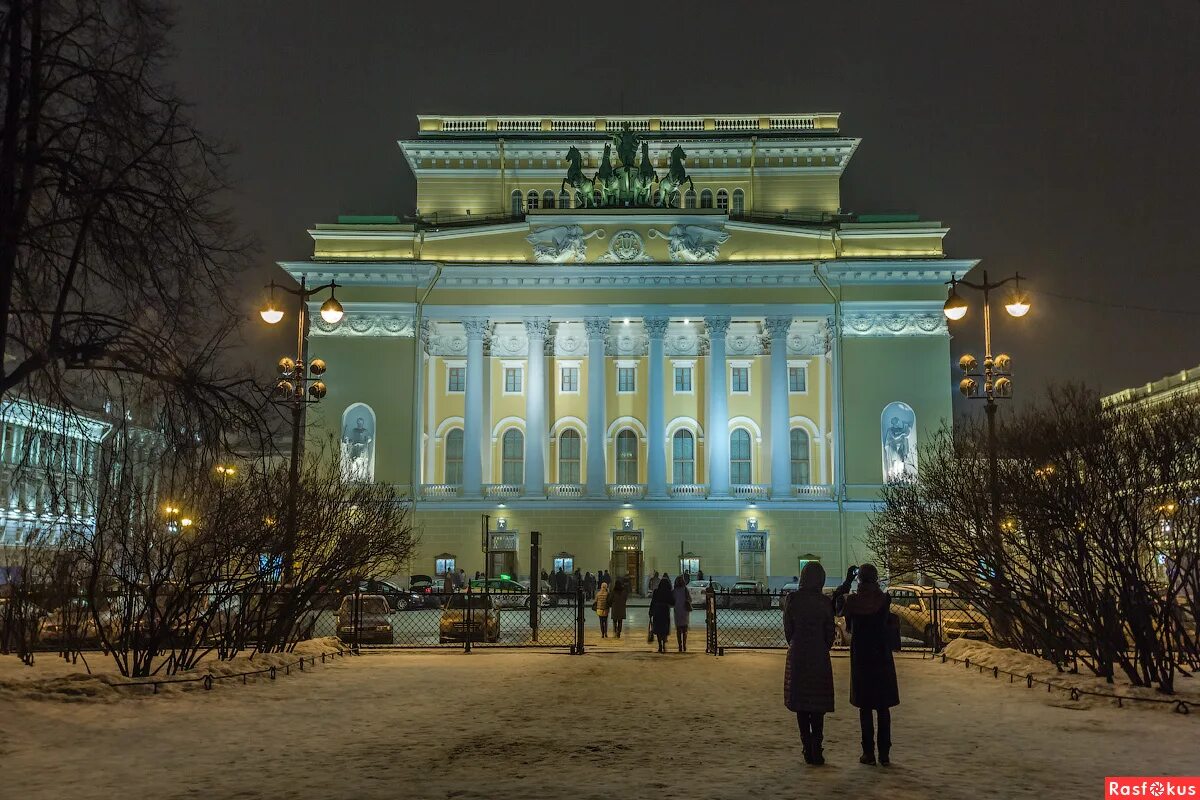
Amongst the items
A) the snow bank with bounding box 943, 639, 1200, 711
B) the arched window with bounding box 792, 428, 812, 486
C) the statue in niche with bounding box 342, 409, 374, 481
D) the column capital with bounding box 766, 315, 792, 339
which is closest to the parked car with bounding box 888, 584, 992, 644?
the snow bank with bounding box 943, 639, 1200, 711

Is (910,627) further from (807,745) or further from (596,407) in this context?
(596,407)

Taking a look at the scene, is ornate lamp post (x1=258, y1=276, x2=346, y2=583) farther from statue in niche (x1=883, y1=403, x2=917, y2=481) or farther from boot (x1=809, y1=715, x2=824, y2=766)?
statue in niche (x1=883, y1=403, x2=917, y2=481)

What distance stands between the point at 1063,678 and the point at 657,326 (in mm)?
→ 40317

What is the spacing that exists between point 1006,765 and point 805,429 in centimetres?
4743

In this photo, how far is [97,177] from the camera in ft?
37.7

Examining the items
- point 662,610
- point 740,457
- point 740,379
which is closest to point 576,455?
point 740,457

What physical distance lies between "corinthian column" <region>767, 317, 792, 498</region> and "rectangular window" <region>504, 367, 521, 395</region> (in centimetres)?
1305

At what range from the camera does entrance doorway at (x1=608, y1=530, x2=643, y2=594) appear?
53438 millimetres

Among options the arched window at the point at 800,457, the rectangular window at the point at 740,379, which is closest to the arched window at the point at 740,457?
the rectangular window at the point at 740,379

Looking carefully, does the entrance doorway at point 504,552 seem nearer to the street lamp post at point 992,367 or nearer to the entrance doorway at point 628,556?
the entrance doorway at point 628,556

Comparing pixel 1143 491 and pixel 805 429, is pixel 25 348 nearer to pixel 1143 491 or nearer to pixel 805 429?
pixel 1143 491

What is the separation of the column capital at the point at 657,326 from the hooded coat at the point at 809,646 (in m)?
44.9

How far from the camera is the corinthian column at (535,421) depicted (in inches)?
2137

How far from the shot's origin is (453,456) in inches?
2244
